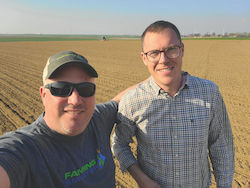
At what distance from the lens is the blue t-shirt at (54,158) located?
131 cm

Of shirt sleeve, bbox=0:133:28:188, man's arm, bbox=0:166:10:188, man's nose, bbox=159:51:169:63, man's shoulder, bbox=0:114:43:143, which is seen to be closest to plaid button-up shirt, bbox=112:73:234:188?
man's nose, bbox=159:51:169:63

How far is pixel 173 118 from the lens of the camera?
176 cm

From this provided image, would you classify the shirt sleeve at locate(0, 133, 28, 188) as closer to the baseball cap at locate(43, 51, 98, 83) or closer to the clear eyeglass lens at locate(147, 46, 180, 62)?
the baseball cap at locate(43, 51, 98, 83)

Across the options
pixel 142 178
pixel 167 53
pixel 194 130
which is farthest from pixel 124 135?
pixel 167 53

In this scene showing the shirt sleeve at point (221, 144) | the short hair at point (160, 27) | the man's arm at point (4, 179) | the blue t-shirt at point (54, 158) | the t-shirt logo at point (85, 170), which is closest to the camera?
the man's arm at point (4, 179)

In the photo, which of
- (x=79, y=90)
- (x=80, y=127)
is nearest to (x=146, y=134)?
(x=80, y=127)

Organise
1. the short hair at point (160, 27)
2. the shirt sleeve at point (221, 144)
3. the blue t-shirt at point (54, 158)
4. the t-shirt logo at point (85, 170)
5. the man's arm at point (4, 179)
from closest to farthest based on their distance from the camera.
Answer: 1. the man's arm at point (4, 179)
2. the blue t-shirt at point (54, 158)
3. the t-shirt logo at point (85, 170)
4. the short hair at point (160, 27)
5. the shirt sleeve at point (221, 144)

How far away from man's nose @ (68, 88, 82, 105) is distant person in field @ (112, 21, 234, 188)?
510 millimetres

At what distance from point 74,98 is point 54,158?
0.44 metres

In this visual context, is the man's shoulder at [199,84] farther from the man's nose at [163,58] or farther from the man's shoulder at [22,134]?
the man's shoulder at [22,134]

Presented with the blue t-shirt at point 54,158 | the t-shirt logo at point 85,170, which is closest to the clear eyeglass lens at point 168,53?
the blue t-shirt at point 54,158

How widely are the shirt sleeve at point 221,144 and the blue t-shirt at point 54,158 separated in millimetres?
957

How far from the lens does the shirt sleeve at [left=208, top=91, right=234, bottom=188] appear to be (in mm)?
1820

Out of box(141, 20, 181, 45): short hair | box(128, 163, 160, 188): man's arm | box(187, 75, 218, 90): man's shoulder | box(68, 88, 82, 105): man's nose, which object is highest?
box(141, 20, 181, 45): short hair
